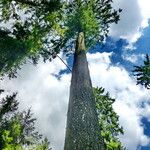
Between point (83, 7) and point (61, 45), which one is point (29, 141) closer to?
point (61, 45)

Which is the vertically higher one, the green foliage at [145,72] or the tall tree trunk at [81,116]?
the green foliage at [145,72]

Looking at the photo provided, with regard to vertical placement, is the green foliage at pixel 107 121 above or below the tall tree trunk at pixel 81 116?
above

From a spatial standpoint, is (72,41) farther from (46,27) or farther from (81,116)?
(81,116)

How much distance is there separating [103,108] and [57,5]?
12672mm

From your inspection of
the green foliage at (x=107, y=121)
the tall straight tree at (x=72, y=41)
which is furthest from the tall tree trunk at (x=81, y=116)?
the green foliage at (x=107, y=121)

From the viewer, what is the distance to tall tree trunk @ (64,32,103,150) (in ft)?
27.4

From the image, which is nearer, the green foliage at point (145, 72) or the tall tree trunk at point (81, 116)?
the tall tree trunk at point (81, 116)

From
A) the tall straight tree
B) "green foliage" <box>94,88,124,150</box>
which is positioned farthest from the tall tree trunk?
"green foliage" <box>94,88,124,150</box>

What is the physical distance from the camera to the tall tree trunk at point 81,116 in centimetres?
835

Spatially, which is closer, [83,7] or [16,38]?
[16,38]

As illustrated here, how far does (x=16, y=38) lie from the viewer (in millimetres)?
17859

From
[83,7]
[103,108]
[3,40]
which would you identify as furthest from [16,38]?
[103,108]

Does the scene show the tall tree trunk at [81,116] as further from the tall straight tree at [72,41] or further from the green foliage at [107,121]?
the green foliage at [107,121]

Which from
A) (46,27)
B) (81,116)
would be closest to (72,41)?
(46,27)
